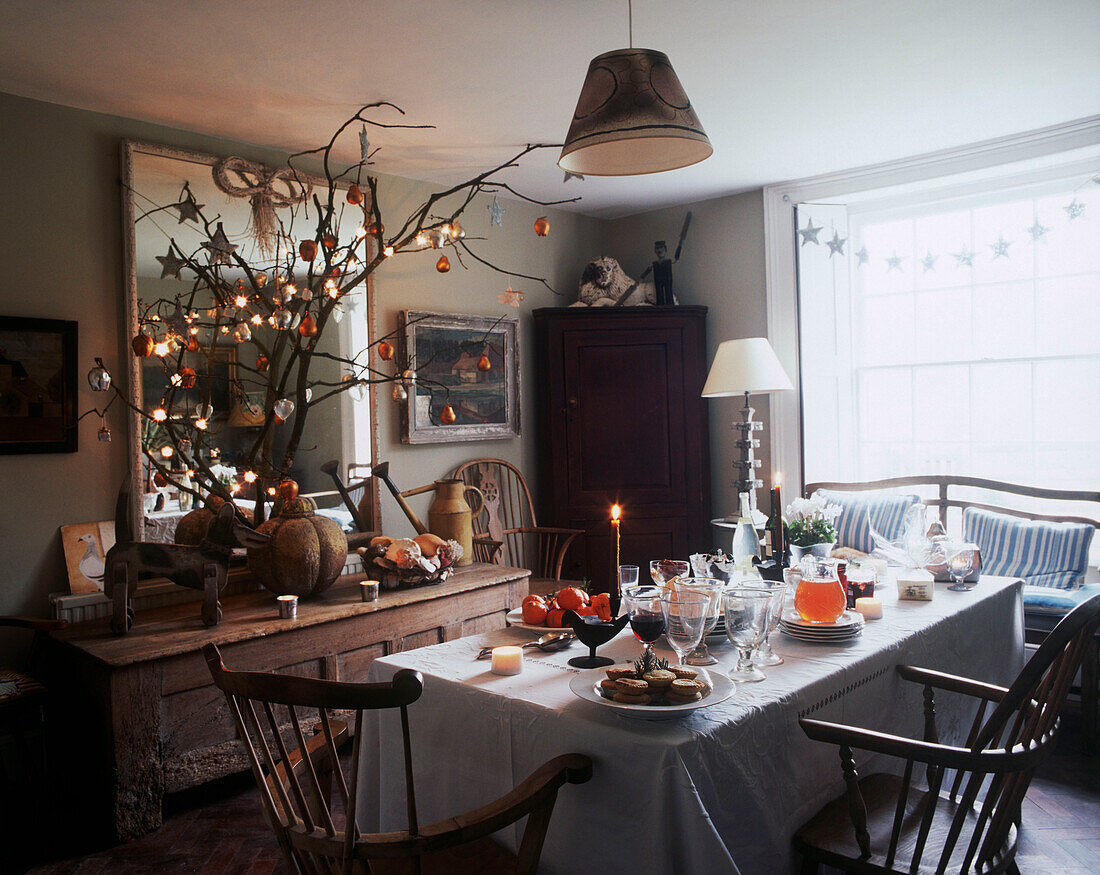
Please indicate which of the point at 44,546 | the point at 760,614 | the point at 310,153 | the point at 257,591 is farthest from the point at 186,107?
the point at 760,614

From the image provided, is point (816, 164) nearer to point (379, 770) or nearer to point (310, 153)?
Result: point (310, 153)

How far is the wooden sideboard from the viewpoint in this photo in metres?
2.48

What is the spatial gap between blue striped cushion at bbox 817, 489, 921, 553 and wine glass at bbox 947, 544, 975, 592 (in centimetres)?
136

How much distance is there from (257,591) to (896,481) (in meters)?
3.19

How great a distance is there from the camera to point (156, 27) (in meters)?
2.54

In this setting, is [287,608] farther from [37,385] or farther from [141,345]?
[37,385]

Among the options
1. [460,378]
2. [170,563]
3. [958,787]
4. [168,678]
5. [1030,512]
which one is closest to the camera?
[958,787]

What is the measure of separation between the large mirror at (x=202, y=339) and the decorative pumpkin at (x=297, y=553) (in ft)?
1.25

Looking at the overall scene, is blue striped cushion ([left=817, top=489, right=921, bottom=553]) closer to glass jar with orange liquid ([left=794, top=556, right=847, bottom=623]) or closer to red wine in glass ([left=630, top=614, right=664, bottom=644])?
glass jar with orange liquid ([left=794, top=556, right=847, bottom=623])

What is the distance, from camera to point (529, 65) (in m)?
2.92

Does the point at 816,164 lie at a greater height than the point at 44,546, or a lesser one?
greater

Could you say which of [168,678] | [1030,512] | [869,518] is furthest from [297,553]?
[1030,512]

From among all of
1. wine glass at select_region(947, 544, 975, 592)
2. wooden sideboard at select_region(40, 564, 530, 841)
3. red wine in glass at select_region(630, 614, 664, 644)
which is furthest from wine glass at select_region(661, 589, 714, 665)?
wooden sideboard at select_region(40, 564, 530, 841)

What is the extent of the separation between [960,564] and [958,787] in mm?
1094
